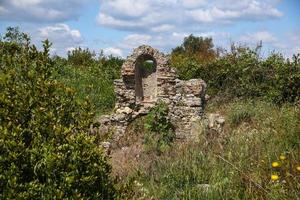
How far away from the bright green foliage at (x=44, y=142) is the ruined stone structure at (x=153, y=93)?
27.5 feet

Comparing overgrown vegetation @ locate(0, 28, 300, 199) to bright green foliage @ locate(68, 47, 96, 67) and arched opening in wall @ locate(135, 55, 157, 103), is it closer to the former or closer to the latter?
arched opening in wall @ locate(135, 55, 157, 103)

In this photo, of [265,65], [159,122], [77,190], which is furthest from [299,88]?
[77,190]

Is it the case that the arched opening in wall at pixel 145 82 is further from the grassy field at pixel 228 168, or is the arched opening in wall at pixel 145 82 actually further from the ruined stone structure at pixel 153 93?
the grassy field at pixel 228 168

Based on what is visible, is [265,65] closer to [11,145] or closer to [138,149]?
[138,149]

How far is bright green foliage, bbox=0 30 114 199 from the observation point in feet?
10.8

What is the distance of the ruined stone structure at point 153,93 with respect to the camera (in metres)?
12.4

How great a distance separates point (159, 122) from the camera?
11.9m

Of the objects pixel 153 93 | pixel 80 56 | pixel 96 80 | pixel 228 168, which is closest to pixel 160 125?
pixel 153 93

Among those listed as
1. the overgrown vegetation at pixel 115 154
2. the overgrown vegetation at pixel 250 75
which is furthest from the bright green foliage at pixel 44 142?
the overgrown vegetation at pixel 250 75

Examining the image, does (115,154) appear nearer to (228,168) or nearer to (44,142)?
(228,168)

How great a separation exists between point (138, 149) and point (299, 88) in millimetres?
7024

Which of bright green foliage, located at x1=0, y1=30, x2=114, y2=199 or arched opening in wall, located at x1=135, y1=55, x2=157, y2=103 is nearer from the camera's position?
bright green foliage, located at x1=0, y1=30, x2=114, y2=199

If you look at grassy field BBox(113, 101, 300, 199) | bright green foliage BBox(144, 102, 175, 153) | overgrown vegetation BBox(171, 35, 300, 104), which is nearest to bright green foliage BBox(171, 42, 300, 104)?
overgrown vegetation BBox(171, 35, 300, 104)

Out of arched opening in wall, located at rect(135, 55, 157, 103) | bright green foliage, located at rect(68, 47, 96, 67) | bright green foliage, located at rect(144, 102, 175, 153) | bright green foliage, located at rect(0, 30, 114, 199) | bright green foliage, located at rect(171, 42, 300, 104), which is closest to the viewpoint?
bright green foliage, located at rect(0, 30, 114, 199)
